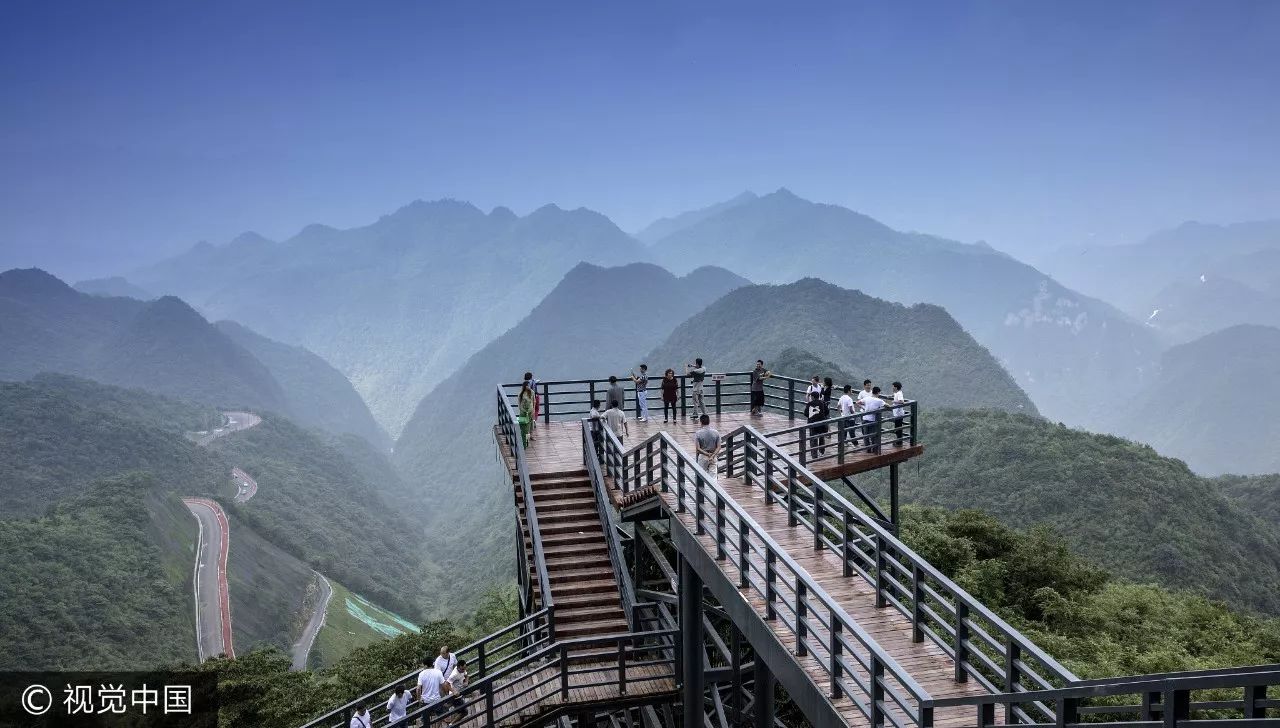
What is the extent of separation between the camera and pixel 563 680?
48.5ft

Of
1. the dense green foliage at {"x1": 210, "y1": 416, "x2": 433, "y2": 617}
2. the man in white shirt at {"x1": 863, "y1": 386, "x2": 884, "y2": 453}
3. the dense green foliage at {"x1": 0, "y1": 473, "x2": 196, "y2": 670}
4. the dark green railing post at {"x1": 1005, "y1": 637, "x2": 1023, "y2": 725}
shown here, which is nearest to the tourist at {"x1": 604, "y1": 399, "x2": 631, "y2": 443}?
the man in white shirt at {"x1": 863, "y1": 386, "x2": 884, "y2": 453}

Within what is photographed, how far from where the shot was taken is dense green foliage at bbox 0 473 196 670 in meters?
63.5

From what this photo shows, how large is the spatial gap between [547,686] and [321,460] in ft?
527

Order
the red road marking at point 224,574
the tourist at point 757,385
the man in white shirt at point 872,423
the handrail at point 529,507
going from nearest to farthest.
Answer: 1. the handrail at point 529,507
2. the man in white shirt at point 872,423
3. the tourist at point 757,385
4. the red road marking at point 224,574

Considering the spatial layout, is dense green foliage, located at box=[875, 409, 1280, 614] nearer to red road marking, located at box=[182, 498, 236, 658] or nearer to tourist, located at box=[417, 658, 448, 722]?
tourist, located at box=[417, 658, 448, 722]

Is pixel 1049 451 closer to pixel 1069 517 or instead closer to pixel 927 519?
pixel 1069 517

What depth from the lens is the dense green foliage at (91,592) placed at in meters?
63.5

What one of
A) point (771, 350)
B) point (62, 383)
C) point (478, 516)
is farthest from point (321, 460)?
point (771, 350)

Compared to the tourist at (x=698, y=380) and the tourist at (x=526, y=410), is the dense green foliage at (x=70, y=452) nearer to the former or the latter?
Result: the tourist at (x=526, y=410)

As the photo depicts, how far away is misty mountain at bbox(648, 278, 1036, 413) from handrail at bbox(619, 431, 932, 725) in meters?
101

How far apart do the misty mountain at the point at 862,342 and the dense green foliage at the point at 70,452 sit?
75.2 m

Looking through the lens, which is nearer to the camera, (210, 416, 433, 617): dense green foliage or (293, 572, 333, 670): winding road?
(293, 572, 333, 670): winding road

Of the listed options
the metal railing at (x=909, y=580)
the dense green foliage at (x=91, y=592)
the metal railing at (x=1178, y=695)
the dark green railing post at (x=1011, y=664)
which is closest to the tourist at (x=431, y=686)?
the metal railing at (x=909, y=580)

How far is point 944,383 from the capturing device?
126 metres
